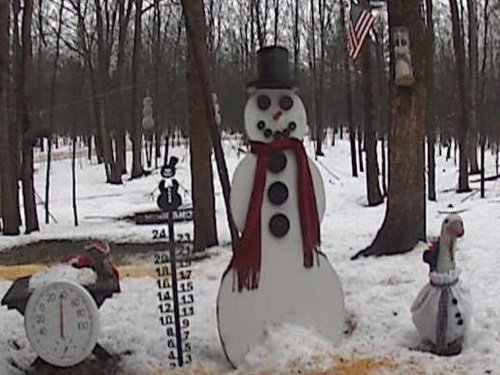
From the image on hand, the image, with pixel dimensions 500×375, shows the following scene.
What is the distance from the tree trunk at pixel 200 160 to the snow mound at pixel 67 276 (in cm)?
446

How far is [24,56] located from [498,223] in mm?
9689

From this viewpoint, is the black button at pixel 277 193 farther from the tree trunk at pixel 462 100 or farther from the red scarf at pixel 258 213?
the tree trunk at pixel 462 100

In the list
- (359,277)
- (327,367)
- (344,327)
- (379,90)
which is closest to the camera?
(327,367)

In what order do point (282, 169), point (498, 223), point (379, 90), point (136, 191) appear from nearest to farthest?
point (282, 169), point (498, 223), point (136, 191), point (379, 90)

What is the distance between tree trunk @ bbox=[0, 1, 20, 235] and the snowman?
33.0ft

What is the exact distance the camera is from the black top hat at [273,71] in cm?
582

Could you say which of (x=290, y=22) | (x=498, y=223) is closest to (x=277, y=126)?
(x=498, y=223)

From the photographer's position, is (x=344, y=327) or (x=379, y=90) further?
(x=379, y=90)

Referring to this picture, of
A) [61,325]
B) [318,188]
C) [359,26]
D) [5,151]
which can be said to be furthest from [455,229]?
[5,151]

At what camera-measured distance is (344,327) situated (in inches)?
248

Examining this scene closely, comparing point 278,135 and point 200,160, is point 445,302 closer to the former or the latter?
point 278,135

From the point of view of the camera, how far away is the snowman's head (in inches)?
230

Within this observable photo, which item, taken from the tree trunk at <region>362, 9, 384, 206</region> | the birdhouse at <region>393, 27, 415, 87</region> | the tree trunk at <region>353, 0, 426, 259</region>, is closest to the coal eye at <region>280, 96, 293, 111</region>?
the birdhouse at <region>393, 27, 415, 87</region>

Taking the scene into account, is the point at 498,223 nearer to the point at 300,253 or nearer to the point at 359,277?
the point at 359,277
